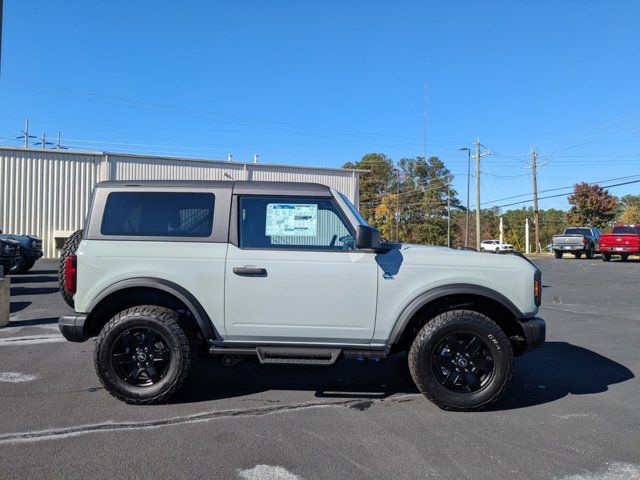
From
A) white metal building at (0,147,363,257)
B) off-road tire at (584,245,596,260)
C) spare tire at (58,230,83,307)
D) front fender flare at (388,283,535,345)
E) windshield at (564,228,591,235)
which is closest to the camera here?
front fender flare at (388,283,535,345)

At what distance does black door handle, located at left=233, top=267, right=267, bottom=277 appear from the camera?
436 centimetres

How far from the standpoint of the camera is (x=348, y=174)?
87.7ft

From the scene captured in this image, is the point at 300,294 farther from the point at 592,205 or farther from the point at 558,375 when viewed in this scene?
the point at 592,205

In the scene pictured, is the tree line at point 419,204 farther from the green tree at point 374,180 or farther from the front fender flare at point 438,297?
the front fender flare at point 438,297

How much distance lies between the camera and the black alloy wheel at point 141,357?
4434 mm

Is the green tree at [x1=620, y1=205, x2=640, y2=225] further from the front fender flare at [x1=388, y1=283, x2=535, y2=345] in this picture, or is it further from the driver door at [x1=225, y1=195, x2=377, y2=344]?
the driver door at [x1=225, y1=195, x2=377, y2=344]

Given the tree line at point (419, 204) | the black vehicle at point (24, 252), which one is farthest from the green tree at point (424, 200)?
the black vehicle at point (24, 252)

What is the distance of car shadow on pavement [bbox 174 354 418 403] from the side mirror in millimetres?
1517

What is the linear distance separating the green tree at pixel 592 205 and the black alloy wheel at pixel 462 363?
49.1 meters

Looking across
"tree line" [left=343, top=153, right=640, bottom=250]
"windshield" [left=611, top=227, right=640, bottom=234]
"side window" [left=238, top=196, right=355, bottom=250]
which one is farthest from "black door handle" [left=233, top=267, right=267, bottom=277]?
"tree line" [left=343, top=153, right=640, bottom=250]

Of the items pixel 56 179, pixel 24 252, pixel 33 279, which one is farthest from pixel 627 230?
pixel 56 179

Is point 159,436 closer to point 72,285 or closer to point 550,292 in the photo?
point 72,285

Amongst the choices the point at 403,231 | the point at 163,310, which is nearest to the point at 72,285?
the point at 163,310

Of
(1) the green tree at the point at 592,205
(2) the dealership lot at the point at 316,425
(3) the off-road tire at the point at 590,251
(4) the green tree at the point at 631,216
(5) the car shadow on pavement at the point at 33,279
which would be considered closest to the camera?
(2) the dealership lot at the point at 316,425
